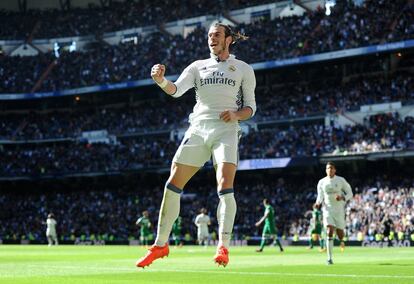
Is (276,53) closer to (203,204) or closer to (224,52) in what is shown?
(203,204)

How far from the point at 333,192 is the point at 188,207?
40.2 m

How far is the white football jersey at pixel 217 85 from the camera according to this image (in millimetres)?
10422

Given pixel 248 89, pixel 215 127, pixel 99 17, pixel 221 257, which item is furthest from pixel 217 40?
pixel 99 17

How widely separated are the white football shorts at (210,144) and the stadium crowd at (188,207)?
35569 mm

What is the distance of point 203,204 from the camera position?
60531mm

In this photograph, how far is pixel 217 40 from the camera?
10.5 meters

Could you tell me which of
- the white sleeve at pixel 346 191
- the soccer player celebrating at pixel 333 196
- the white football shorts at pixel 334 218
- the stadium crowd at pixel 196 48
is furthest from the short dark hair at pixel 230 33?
the stadium crowd at pixel 196 48

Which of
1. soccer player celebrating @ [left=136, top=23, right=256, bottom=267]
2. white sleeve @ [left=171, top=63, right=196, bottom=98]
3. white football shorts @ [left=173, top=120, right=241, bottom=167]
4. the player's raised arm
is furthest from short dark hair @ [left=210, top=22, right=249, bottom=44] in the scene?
white football shorts @ [left=173, top=120, right=241, bottom=167]

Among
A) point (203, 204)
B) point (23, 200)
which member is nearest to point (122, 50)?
point (23, 200)

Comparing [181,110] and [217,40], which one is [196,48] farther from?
[217,40]

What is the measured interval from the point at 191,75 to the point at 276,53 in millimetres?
54535

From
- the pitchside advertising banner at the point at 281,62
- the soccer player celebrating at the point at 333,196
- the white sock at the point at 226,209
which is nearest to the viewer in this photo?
the white sock at the point at 226,209

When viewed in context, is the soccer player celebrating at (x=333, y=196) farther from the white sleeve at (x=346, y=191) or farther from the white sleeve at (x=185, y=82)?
the white sleeve at (x=185, y=82)

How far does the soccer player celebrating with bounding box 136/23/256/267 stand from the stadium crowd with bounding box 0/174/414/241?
117ft
